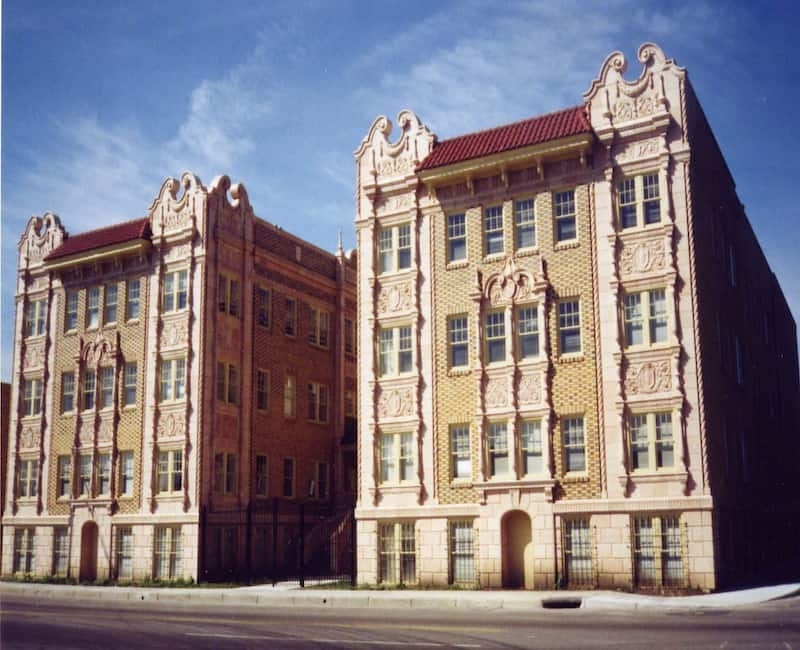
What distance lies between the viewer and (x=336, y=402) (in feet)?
148

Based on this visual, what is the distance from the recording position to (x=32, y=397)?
42812mm

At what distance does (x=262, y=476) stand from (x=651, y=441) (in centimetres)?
1752

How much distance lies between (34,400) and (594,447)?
25.7m

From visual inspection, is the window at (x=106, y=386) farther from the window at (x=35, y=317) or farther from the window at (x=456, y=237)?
the window at (x=456, y=237)

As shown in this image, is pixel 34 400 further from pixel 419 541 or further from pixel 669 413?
pixel 669 413

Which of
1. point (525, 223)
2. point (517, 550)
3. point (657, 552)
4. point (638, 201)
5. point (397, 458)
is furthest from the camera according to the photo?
point (397, 458)

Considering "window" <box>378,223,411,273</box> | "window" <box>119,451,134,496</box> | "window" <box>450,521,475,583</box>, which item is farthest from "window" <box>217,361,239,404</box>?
"window" <box>450,521,475,583</box>

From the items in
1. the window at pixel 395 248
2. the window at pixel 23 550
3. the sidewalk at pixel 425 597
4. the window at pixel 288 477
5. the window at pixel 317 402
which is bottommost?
the sidewalk at pixel 425 597

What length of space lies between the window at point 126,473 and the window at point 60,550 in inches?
133

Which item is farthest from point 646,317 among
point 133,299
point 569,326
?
point 133,299

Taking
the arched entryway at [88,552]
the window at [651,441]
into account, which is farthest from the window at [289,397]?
the window at [651,441]

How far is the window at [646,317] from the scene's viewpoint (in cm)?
2933

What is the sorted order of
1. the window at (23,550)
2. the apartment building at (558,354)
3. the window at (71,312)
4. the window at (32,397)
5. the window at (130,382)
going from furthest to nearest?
the window at (32,397) < the window at (71,312) < the window at (23,550) < the window at (130,382) < the apartment building at (558,354)

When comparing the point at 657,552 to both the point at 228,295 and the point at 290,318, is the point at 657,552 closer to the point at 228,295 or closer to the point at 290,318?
the point at 228,295
